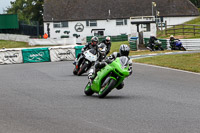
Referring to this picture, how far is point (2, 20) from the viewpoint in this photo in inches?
2450

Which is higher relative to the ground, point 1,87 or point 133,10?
point 133,10

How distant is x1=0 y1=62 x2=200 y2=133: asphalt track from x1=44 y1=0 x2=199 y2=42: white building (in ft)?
182

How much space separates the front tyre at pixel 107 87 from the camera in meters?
10.8

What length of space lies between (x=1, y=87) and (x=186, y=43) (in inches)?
914

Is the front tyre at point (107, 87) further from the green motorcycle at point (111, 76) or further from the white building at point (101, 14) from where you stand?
the white building at point (101, 14)

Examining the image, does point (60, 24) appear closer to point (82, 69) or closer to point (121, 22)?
point (121, 22)

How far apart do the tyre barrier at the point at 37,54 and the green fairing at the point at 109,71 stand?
18.6m

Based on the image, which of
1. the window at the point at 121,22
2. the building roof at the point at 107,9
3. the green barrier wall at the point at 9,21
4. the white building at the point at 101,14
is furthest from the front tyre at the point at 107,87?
the window at the point at 121,22

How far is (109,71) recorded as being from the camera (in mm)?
10930

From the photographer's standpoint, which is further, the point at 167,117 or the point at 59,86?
the point at 59,86

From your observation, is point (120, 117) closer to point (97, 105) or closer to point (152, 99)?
point (97, 105)

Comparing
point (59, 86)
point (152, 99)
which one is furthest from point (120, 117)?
point (59, 86)

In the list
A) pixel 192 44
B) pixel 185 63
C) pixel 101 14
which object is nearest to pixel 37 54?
pixel 185 63

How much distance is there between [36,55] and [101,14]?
4216cm
